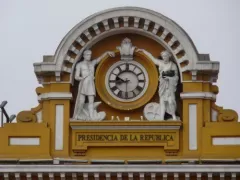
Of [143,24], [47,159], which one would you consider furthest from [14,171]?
[143,24]

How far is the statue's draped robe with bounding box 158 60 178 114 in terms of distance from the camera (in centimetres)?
8694

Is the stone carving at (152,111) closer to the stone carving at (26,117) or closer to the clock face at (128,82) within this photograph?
the clock face at (128,82)

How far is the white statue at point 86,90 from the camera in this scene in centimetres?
8706

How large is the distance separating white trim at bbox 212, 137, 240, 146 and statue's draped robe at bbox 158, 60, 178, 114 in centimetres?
165

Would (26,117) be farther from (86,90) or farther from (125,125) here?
(125,125)

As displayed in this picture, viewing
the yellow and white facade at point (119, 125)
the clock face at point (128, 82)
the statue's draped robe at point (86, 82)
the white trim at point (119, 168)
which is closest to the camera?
the white trim at point (119, 168)

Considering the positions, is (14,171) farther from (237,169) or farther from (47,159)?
(237,169)

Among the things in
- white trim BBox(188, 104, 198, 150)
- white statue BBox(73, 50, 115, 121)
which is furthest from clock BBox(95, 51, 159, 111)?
white trim BBox(188, 104, 198, 150)

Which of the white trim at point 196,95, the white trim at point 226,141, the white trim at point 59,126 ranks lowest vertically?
the white trim at point 226,141

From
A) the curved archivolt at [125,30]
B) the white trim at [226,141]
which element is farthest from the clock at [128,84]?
the white trim at [226,141]

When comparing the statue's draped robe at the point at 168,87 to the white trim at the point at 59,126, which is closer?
the white trim at the point at 59,126

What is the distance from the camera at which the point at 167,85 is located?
87062 millimetres

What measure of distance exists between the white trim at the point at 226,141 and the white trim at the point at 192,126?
2.01 feet

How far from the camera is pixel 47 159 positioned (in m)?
86.1
